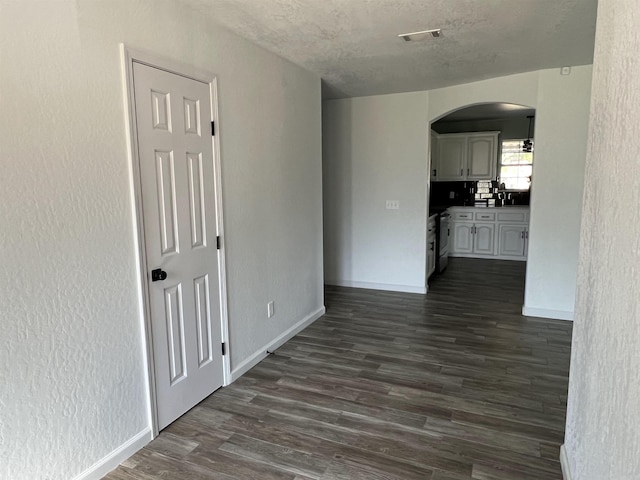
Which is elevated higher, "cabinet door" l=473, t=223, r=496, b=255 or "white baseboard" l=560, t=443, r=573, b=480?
"cabinet door" l=473, t=223, r=496, b=255

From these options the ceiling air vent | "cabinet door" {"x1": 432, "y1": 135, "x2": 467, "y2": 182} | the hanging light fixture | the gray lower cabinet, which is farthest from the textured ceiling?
the hanging light fixture

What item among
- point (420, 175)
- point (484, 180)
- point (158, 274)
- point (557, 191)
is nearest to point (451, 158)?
point (484, 180)

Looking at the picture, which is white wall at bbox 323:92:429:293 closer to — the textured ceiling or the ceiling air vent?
the textured ceiling

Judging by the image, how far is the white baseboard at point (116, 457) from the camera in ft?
6.53

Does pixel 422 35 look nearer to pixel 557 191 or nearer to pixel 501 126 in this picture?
pixel 557 191

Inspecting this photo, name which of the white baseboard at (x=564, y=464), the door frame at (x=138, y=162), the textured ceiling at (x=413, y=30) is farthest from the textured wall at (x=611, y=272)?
the door frame at (x=138, y=162)

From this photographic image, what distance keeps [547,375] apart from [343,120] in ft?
12.2

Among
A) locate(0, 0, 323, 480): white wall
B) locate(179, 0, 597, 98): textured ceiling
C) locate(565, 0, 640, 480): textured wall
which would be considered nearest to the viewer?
locate(565, 0, 640, 480): textured wall

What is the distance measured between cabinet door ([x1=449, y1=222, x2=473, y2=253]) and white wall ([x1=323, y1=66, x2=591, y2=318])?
265 cm

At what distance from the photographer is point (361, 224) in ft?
18.0

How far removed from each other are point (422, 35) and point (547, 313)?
3.09 metres

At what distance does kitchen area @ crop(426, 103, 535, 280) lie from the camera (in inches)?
280

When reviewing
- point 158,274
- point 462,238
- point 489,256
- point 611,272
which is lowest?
point 489,256

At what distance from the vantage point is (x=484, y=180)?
7.94 metres
